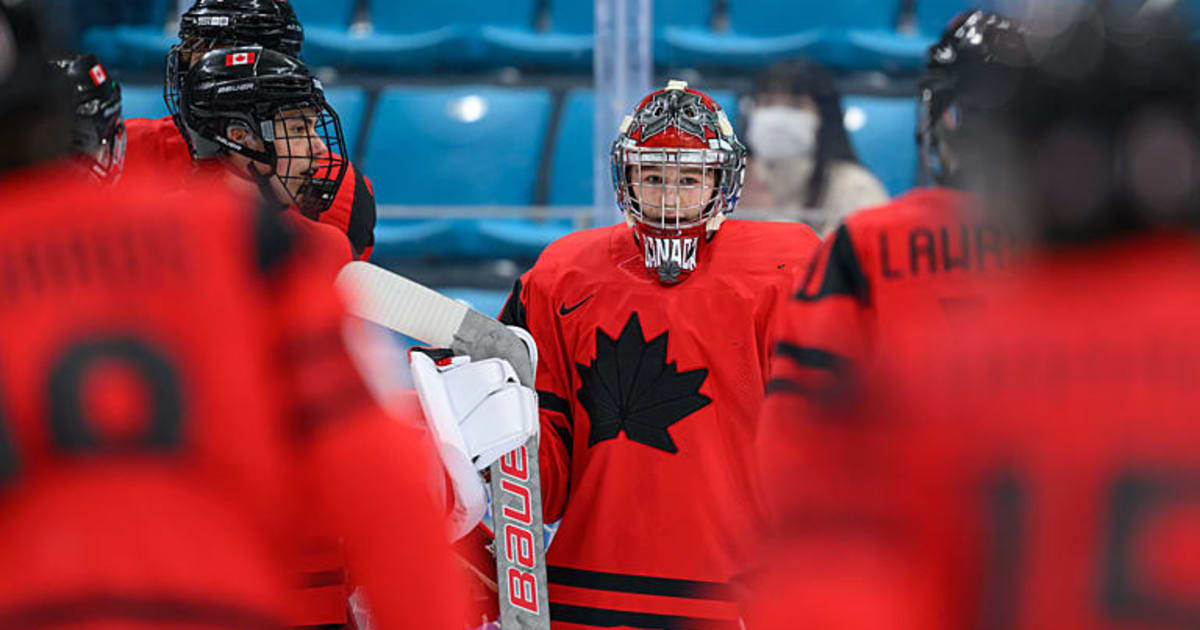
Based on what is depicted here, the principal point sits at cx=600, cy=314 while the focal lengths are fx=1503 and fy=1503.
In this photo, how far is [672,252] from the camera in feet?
8.19

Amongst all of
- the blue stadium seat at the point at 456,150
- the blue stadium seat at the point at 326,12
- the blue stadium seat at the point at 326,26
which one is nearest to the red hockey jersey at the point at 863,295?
the blue stadium seat at the point at 456,150

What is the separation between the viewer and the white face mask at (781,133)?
4859 millimetres

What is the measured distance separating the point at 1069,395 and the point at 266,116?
1.71 m

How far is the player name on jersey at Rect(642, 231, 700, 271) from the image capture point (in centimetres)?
250

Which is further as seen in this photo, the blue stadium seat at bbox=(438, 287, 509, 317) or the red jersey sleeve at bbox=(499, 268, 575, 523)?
the blue stadium seat at bbox=(438, 287, 509, 317)

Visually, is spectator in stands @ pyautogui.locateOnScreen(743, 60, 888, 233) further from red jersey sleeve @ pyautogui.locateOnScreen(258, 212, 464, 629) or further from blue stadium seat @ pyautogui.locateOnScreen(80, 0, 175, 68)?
red jersey sleeve @ pyautogui.locateOnScreen(258, 212, 464, 629)

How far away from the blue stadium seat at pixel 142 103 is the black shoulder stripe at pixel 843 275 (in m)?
2.96

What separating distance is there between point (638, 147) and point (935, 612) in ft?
5.34

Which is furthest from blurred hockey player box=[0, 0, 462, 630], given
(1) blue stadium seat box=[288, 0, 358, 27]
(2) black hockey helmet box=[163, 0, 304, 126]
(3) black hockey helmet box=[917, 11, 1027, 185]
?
(1) blue stadium seat box=[288, 0, 358, 27]

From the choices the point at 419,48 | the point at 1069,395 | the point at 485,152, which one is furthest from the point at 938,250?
the point at 419,48

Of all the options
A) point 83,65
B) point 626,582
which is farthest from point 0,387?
point 626,582

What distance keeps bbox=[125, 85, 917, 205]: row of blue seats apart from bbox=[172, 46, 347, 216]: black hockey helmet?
3.02 meters

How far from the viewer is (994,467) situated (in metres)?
0.96

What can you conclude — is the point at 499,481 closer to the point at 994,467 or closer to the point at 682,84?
the point at 682,84
